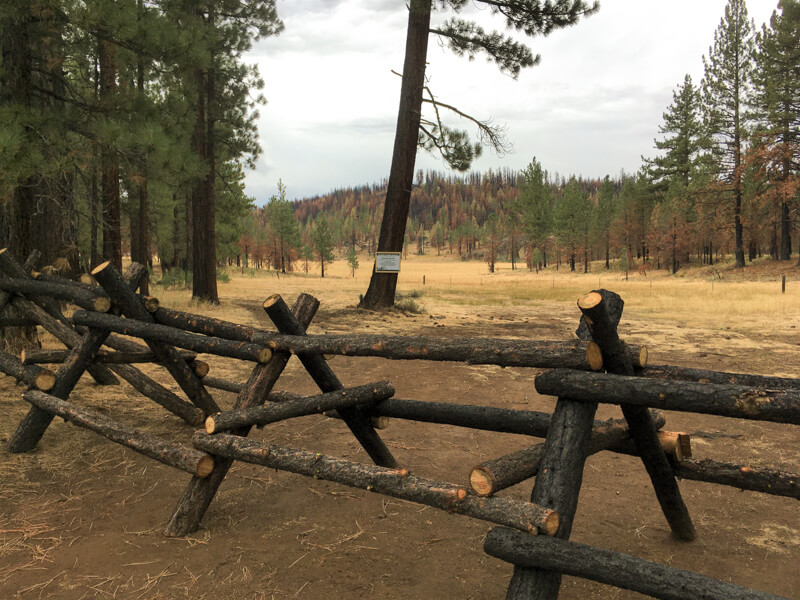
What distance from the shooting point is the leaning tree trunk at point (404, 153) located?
51.2ft

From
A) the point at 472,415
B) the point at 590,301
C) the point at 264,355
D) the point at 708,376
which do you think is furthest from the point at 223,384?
the point at 708,376

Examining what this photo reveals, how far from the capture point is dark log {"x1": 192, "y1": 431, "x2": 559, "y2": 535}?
2.36m

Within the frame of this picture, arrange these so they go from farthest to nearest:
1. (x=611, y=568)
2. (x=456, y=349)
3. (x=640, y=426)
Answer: (x=456, y=349) < (x=640, y=426) < (x=611, y=568)

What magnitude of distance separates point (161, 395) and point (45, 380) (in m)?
0.95

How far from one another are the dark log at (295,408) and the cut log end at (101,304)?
1804 mm

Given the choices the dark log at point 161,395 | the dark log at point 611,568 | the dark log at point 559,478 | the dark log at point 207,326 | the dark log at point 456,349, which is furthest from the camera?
the dark log at point 161,395

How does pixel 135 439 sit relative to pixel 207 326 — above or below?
below

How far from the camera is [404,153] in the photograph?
1589 centimetres

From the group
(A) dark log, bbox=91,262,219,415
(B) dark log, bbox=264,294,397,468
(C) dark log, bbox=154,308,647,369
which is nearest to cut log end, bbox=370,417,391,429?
(B) dark log, bbox=264,294,397,468

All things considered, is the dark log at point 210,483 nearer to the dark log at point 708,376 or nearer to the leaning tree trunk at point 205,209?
the dark log at point 708,376

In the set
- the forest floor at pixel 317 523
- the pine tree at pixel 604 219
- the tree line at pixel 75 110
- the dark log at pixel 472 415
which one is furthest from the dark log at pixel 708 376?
the pine tree at pixel 604 219

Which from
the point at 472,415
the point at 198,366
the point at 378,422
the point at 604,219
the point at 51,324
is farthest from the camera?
the point at 604,219

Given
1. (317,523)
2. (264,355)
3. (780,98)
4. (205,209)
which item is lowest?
(317,523)

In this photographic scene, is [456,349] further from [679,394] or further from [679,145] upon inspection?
[679,145]
